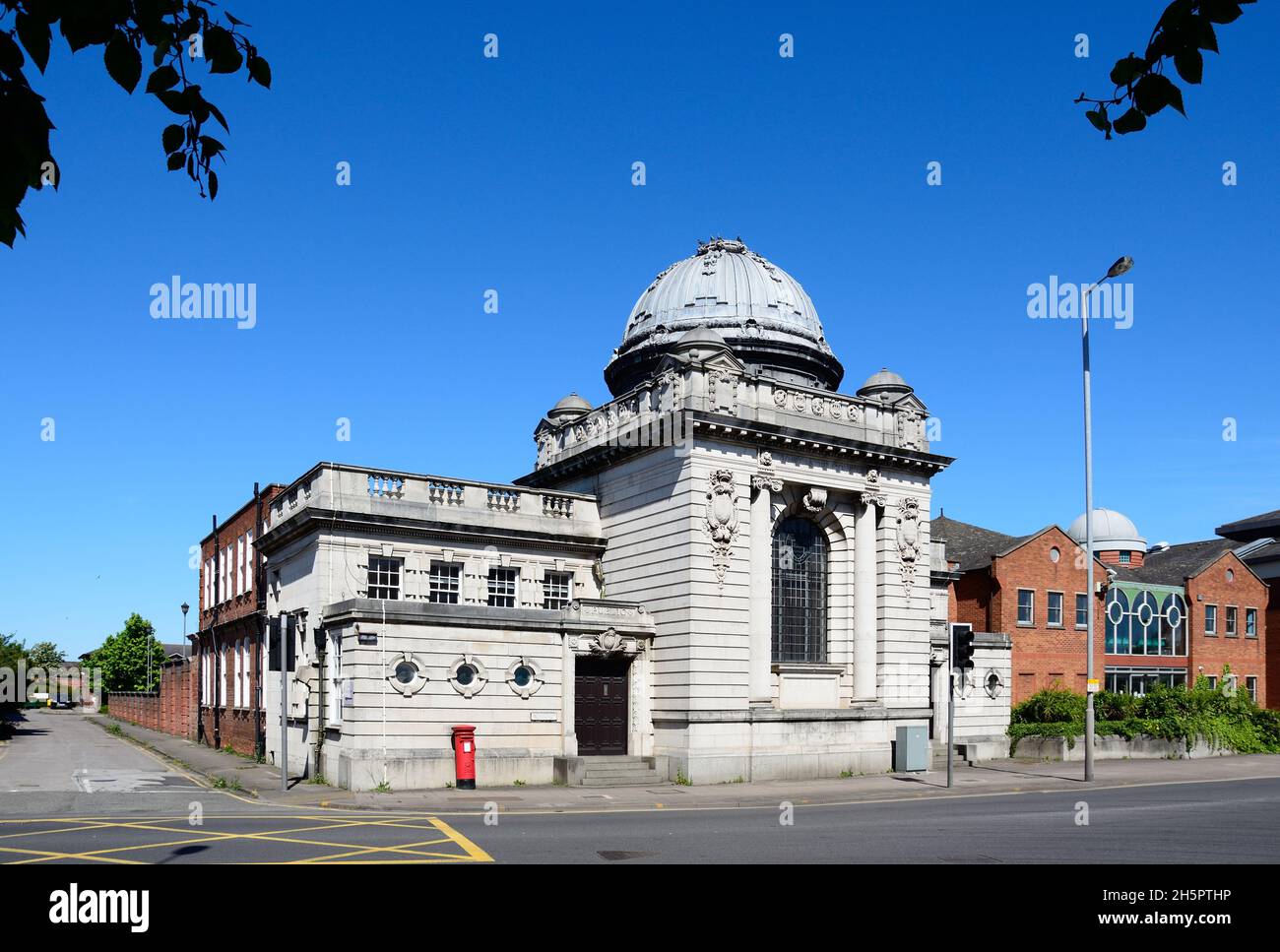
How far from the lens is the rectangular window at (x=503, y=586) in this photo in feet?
106

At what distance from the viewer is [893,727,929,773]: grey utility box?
32344 millimetres

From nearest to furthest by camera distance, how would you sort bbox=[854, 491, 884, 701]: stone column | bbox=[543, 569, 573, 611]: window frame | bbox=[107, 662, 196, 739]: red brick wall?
bbox=[854, 491, 884, 701]: stone column → bbox=[543, 569, 573, 611]: window frame → bbox=[107, 662, 196, 739]: red brick wall

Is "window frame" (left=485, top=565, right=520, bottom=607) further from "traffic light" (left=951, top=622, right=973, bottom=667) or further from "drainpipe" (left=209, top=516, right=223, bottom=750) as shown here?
"drainpipe" (left=209, top=516, right=223, bottom=750)

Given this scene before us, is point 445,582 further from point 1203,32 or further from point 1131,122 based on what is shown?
point 1203,32

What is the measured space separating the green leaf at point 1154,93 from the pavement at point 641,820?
→ 36.8 ft

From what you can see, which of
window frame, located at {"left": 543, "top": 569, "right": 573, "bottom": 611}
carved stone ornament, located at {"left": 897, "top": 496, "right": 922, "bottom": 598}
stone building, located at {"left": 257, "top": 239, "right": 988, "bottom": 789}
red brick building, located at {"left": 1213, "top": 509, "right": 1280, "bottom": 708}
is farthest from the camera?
red brick building, located at {"left": 1213, "top": 509, "right": 1280, "bottom": 708}

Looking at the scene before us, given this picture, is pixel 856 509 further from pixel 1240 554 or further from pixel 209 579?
pixel 1240 554

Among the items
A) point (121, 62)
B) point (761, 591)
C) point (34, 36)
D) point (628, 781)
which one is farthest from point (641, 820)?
point (34, 36)

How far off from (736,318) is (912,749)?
14460 millimetres

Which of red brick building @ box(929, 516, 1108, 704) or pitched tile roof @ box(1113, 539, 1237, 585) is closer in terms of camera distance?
red brick building @ box(929, 516, 1108, 704)

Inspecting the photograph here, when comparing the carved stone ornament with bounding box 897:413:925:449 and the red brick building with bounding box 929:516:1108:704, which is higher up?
the carved stone ornament with bounding box 897:413:925:449

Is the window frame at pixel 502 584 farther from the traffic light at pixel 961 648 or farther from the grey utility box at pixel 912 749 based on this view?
the traffic light at pixel 961 648

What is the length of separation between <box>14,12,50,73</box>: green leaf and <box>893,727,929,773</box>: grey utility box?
30.9m

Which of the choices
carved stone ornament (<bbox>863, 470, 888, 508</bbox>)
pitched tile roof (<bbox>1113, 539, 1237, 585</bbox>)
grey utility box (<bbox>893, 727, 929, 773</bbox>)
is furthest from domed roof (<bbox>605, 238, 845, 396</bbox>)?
pitched tile roof (<bbox>1113, 539, 1237, 585</bbox>)
